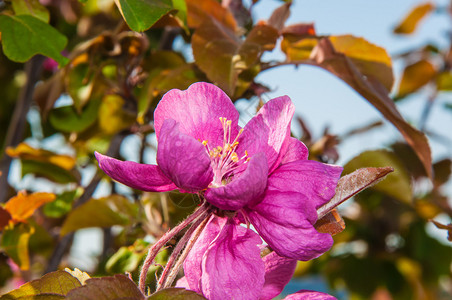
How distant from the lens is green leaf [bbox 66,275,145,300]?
0.40 m

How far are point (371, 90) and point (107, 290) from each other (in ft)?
1.62

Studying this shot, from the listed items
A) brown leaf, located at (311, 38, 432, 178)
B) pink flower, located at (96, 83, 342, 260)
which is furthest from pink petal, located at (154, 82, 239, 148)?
Result: brown leaf, located at (311, 38, 432, 178)

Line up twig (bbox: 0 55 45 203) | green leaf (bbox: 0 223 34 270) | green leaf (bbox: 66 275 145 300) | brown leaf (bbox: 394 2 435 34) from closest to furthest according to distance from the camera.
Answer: green leaf (bbox: 66 275 145 300), green leaf (bbox: 0 223 34 270), twig (bbox: 0 55 45 203), brown leaf (bbox: 394 2 435 34)

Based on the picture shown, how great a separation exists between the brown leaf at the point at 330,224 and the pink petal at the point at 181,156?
14 cm

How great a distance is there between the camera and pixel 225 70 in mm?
745

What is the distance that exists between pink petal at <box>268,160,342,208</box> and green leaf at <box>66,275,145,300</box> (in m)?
0.16

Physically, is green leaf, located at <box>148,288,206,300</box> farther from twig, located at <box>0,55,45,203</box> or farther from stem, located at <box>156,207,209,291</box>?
twig, located at <box>0,55,45,203</box>

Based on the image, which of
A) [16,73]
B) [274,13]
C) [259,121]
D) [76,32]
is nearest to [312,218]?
[259,121]

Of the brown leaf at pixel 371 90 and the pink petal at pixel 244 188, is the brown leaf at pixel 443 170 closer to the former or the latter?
the brown leaf at pixel 371 90

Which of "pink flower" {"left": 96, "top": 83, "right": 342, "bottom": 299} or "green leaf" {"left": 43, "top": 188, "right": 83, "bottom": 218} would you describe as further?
"green leaf" {"left": 43, "top": 188, "right": 83, "bottom": 218}

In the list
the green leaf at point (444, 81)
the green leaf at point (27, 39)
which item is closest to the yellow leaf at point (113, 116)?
the green leaf at point (27, 39)

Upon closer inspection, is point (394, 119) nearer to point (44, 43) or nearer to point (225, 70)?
point (225, 70)

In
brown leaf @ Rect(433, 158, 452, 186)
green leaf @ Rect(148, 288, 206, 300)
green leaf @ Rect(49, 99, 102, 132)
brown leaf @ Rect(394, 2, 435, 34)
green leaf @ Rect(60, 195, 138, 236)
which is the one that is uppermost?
green leaf @ Rect(148, 288, 206, 300)

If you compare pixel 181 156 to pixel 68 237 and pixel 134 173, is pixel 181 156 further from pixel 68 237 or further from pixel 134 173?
pixel 68 237
